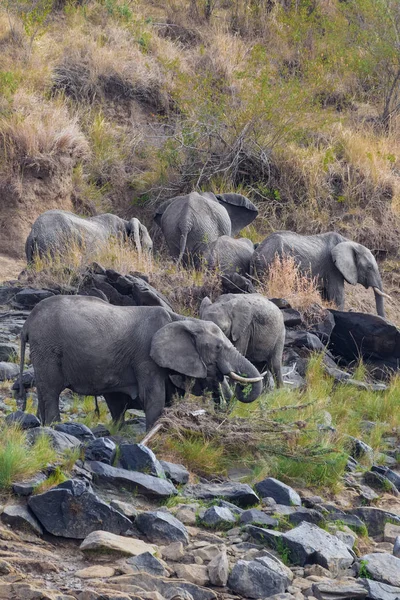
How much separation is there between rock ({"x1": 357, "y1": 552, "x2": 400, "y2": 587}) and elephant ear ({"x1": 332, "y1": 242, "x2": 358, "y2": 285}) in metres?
8.30

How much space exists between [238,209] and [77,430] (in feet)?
30.5

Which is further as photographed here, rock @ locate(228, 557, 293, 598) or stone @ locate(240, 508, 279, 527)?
stone @ locate(240, 508, 279, 527)

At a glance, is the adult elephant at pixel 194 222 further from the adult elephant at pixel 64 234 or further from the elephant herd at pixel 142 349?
the elephant herd at pixel 142 349

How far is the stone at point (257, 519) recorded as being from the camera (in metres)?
6.57

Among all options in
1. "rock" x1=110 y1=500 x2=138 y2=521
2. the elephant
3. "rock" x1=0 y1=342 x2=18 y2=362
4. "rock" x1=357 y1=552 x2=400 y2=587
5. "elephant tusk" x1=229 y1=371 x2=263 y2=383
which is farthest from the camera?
the elephant

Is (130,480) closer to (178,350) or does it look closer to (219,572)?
(219,572)

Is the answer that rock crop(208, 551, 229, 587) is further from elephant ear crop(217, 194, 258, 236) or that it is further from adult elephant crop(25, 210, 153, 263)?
elephant ear crop(217, 194, 258, 236)

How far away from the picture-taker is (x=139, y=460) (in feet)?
22.9

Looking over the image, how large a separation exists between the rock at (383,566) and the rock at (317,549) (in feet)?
0.34

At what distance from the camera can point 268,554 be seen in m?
5.98

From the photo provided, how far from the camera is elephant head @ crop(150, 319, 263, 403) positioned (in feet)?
27.8

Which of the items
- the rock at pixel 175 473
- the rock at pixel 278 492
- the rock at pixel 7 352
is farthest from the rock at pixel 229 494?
the rock at pixel 7 352

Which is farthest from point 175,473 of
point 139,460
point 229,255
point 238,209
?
point 238,209

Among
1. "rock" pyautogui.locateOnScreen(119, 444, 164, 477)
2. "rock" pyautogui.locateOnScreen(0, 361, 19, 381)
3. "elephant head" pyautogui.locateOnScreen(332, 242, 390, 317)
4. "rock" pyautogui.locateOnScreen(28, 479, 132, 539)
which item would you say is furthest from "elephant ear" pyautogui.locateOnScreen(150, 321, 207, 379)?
"elephant head" pyautogui.locateOnScreen(332, 242, 390, 317)
